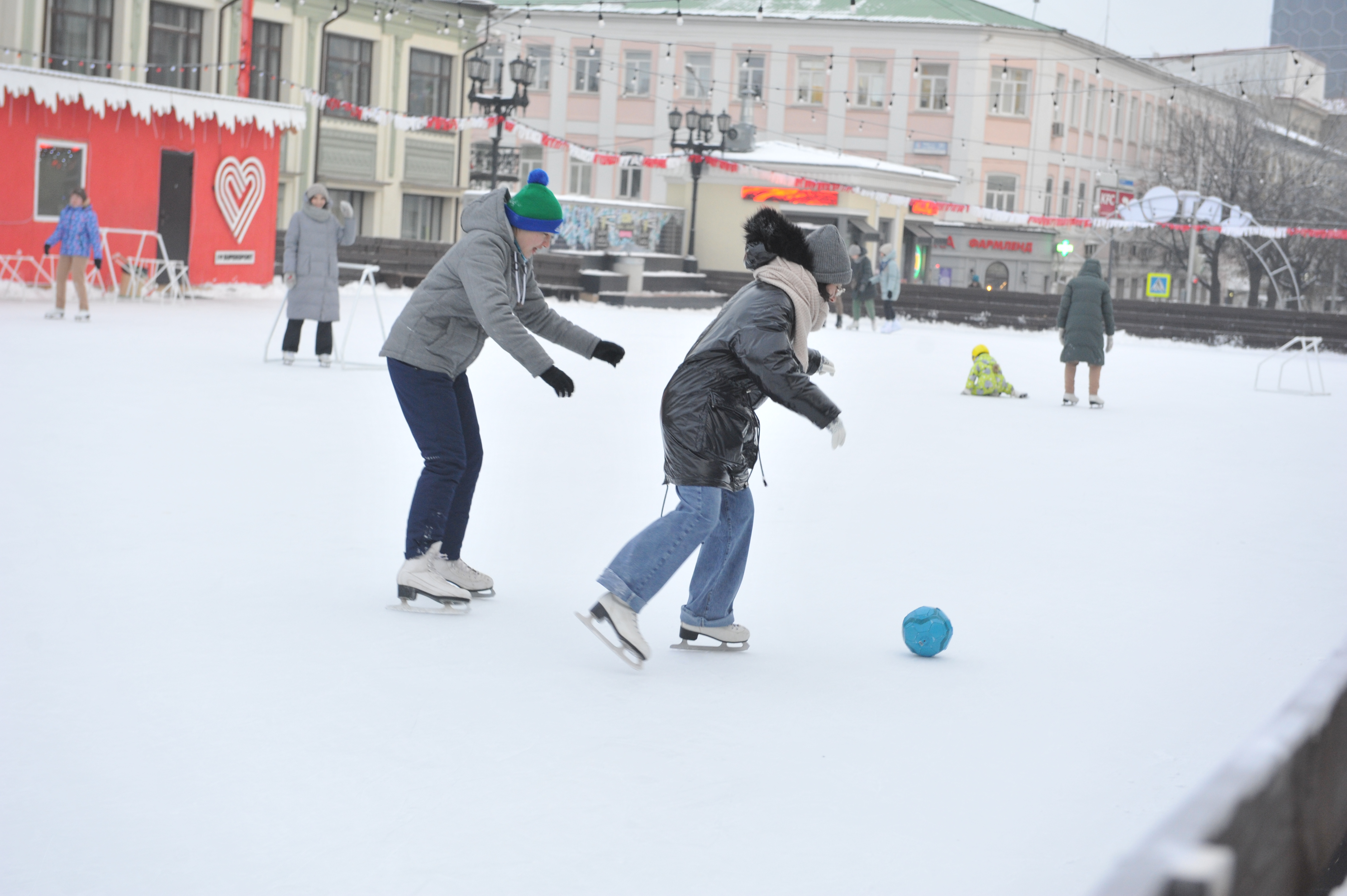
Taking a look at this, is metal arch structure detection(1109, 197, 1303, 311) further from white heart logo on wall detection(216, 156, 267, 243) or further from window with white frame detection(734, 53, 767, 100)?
white heart logo on wall detection(216, 156, 267, 243)

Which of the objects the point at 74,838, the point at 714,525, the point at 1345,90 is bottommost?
the point at 74,838

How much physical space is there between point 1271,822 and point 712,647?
10.3 feet

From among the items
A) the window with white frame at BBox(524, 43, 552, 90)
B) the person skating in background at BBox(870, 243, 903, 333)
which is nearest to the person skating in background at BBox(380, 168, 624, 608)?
the person skating in background at BBox(870, 243, 903, 333)

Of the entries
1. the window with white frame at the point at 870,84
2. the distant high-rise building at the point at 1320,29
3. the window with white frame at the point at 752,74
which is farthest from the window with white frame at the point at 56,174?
the distant high-rise building at the point at 1320,29

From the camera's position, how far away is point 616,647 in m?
4.43

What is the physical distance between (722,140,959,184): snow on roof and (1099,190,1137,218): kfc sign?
11.6 meters

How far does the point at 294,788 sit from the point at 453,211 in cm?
3777

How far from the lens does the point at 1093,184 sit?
51.7 m

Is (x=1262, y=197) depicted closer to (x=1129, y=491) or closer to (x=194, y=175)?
(x=194, y=175)

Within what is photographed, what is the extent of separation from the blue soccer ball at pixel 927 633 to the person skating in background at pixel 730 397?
72 centimetres

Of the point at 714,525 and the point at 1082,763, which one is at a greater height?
the point at 714,525

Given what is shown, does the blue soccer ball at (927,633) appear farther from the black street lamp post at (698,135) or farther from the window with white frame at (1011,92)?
the window with white frame at (1011,92)

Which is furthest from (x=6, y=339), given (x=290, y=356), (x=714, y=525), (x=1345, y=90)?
(x=1345, y=90)

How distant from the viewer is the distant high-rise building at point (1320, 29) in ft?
218
